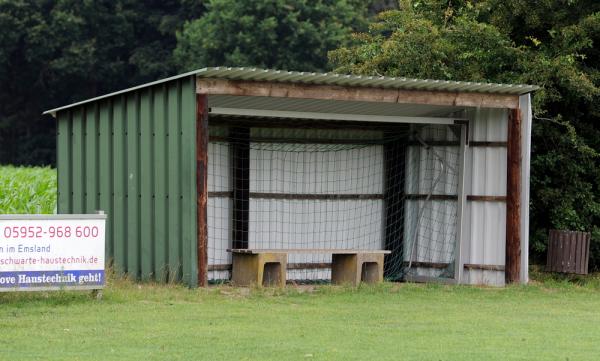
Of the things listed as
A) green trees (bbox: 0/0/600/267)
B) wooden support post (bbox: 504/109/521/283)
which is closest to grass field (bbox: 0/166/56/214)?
green trees (bbox: 0/0/600/267)

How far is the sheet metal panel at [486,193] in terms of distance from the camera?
1908cm

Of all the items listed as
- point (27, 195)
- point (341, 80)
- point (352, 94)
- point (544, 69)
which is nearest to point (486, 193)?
point (544, 69)

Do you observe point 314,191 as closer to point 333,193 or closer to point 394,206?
point 333,193

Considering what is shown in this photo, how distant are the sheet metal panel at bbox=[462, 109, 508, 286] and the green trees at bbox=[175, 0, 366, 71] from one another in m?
32.2

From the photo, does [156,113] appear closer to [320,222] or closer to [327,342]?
[320,222]

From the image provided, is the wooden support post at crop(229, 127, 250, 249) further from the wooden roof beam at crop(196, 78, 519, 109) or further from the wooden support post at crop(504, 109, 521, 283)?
the wooden support post at crop(504, 109, 521, 283)

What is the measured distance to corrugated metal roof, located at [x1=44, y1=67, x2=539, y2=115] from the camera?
16.0 meters

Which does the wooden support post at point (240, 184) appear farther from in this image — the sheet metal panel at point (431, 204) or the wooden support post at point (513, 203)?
the wooden support post at point (513, 203)

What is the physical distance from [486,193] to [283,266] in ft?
12.3

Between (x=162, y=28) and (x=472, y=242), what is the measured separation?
40.0 m

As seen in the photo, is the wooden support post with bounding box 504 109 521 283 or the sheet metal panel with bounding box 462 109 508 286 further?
the sheet metal panel with bounding box 462 109 508 286

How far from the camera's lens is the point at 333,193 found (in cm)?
1995

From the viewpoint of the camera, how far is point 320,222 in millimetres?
19875

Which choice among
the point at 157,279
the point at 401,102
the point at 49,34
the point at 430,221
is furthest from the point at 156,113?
the point at 49,34
